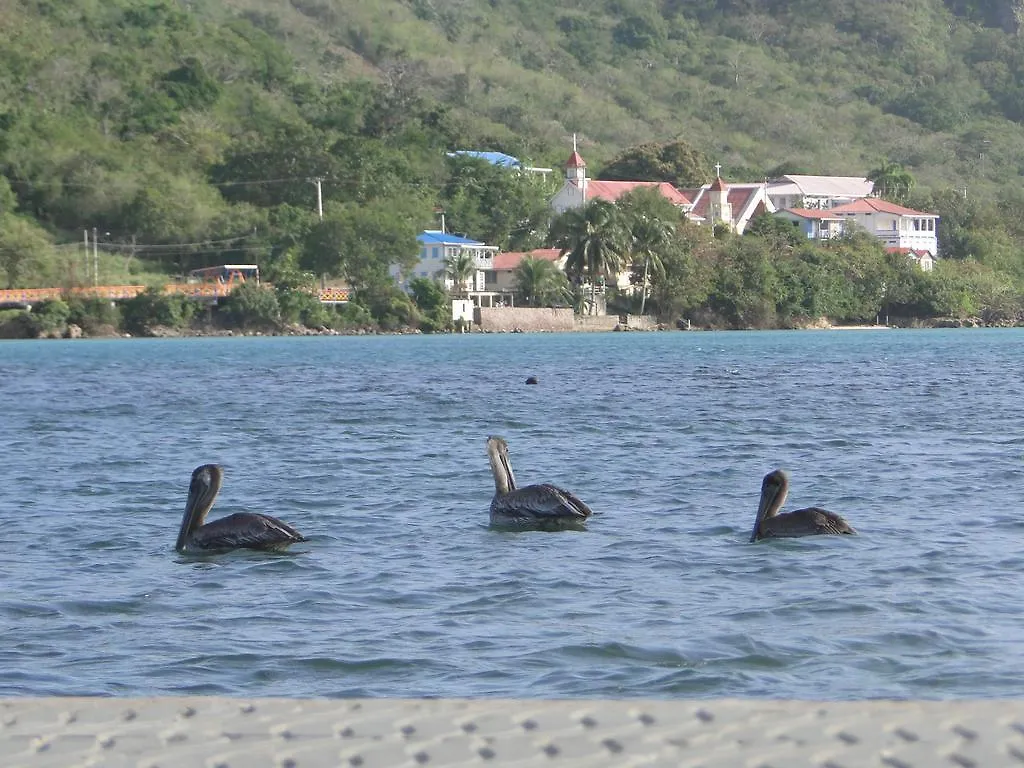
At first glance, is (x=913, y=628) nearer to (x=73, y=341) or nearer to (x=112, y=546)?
(x=112, y=546)

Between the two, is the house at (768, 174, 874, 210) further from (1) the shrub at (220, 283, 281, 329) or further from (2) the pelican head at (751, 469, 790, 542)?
(2) the pelican head at (751, 469, 790, 542)

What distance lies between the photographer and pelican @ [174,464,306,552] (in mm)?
13945

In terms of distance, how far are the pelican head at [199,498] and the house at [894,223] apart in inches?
5090

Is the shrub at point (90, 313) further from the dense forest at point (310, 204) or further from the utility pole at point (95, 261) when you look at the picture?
the utility pole at point (95, 261)

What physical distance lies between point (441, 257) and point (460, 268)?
126 inches

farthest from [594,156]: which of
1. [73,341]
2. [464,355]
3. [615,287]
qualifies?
[464,355]

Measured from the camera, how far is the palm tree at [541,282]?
111 m

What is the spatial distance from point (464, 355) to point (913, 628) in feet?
191

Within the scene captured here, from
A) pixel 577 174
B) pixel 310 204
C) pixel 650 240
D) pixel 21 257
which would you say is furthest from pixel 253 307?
pixel 577 174

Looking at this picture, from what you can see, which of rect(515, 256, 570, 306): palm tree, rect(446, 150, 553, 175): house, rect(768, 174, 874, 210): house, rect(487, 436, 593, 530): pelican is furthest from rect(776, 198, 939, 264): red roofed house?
Answer: rect(487, 436, 593, 530): pelican

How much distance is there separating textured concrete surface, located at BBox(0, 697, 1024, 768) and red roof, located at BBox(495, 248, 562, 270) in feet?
357

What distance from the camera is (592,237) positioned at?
108188 millimetres

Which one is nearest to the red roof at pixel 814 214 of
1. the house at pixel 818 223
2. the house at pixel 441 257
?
the house at pixel 818 223

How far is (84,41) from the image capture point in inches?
6348
